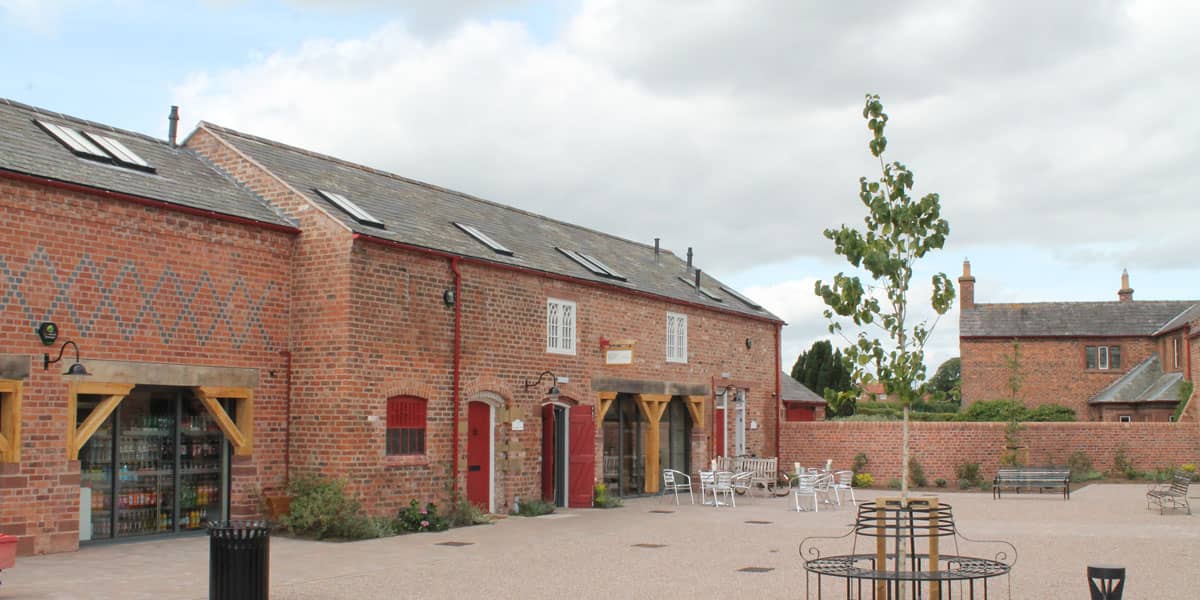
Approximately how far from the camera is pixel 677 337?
25797 millimetres

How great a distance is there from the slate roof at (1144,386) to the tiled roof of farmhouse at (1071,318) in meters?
1.83

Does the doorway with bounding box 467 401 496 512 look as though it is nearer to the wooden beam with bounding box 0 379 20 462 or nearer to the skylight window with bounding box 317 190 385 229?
the skylight window with bounding box 317 190 385 229

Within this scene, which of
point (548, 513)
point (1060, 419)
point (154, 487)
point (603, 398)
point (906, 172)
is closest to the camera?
point (906, 172)

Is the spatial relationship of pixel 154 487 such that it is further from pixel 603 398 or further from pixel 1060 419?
pixel 1060 419

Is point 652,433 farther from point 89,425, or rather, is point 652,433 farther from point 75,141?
point 75,141

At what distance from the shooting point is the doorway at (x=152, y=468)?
14734 mm

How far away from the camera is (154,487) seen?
1552 centimetres

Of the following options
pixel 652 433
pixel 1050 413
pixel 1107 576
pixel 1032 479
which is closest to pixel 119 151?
pixel 652 433

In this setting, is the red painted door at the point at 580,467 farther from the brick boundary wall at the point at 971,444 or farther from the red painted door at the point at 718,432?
the brick boundary wall at the point at 971,444

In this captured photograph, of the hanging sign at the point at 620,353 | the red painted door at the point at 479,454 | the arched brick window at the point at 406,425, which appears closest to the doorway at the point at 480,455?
the red painted door at the point at 479,454

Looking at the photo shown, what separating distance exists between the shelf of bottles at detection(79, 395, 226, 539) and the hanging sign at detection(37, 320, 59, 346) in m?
1.20

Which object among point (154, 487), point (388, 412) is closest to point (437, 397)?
point (388, 412)

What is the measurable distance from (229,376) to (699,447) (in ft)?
43.9

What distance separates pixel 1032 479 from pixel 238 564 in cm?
2152
